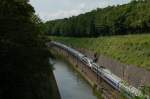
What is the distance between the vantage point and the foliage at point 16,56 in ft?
69.3

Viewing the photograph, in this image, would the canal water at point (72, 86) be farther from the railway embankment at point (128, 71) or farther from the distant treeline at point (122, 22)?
the distant treeline at point (122, 22)

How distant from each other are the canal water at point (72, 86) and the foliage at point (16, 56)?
2023cm

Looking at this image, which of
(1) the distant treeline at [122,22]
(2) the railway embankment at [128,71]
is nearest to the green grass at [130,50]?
(2) the railway embankment at [128,71]

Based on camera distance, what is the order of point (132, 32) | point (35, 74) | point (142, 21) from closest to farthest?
point (35, 74) → point (142, 21) → point (132, 32)

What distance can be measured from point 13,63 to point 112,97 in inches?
872

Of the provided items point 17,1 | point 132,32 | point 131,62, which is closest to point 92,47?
point 132,32

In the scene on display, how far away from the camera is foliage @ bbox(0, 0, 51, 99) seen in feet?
69.3

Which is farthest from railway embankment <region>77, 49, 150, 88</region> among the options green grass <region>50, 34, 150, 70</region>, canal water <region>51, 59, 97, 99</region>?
canal water <region>51, 59, 97, 99</region>

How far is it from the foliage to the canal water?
20.2m

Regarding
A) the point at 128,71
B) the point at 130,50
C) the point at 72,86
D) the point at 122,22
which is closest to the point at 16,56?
the point at 128,71

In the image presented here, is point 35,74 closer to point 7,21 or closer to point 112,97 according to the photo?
point 7,21

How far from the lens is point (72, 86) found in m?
57.4

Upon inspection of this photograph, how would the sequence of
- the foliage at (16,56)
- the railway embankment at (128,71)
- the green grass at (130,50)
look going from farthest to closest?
the green grass at (130,50) < the railway embankment at (128,71) < the foliage at (16,56)

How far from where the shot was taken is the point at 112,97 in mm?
42312
